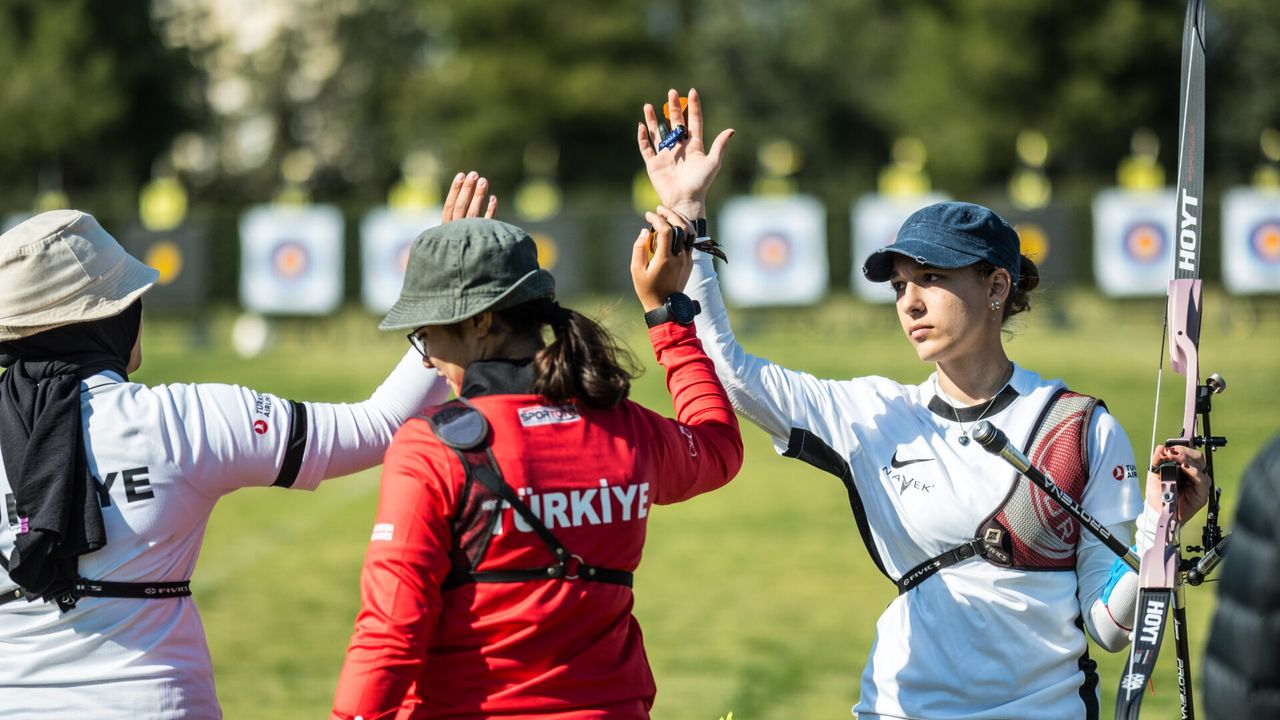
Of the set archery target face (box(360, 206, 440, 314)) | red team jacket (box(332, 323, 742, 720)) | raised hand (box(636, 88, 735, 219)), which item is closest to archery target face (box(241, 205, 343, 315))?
archery target face (box(360, 206, 440, 314))

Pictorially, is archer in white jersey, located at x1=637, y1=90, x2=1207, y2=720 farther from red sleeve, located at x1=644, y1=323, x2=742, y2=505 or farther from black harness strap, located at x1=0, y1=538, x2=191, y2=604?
black harness strap, located at x1=0, y1=538, x2=191, y2=604

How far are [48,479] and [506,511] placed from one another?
2.45 ft

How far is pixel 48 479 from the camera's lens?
7.63 ft

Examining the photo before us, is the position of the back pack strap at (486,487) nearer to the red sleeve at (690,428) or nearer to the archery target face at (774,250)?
the red sleeve at (690,428)

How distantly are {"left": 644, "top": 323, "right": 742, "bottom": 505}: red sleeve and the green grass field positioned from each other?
0.11m

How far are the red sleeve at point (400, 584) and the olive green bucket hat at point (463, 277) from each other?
0.21 meters

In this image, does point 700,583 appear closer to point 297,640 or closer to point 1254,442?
point 297,640

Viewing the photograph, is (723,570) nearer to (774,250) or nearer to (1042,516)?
(1042,516)

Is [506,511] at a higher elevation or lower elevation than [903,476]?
higher

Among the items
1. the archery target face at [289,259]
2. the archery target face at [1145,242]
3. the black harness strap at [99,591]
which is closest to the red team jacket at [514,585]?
the black harness strap at [99,591]

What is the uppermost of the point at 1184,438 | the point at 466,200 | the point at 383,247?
the point at 466,200

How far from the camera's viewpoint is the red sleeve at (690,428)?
234 centimetres

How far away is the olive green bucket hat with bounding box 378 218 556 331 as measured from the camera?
2.23 m

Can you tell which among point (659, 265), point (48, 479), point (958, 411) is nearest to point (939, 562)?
point (958, 411)
